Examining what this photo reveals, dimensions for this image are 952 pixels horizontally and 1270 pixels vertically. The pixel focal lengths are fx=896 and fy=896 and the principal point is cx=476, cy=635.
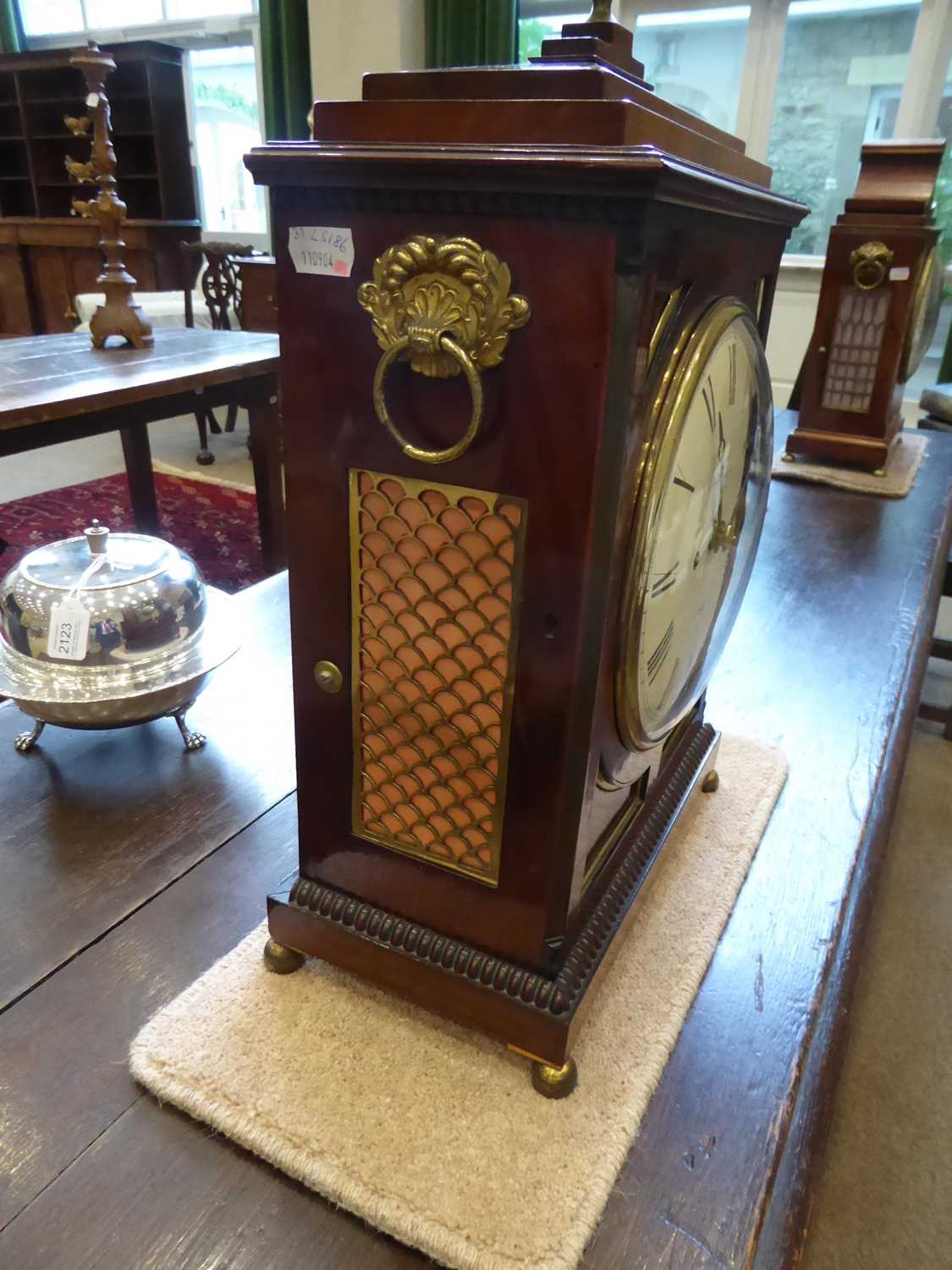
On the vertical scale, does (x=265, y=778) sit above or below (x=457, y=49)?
below

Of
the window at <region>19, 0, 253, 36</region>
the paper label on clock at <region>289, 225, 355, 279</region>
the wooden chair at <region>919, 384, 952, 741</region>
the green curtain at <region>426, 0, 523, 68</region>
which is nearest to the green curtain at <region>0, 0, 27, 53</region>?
the window at <region>19, 0, 253, 36</region>

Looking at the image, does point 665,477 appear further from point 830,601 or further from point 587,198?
point 830,601

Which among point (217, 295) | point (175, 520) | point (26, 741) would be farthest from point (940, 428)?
point (217, 295)

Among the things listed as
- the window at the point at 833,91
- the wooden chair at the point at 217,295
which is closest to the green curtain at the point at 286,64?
the wooden chair at the point at 217,295

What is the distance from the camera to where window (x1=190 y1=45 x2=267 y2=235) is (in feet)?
17.3

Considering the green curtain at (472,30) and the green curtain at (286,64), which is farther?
the green curtain at (286,64)

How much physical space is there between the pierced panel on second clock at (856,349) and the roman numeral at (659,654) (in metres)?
1.26

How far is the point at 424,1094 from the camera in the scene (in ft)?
1.53

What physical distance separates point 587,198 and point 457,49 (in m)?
4.33

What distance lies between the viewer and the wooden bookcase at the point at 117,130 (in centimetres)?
532

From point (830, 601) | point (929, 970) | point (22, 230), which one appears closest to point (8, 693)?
point (830, 601)

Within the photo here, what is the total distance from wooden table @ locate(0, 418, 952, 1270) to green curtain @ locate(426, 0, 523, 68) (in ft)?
12.5

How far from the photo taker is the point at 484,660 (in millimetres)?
436

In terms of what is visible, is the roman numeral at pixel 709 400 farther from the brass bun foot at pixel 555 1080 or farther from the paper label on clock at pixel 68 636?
the paper label on clock at pixel 68 636
